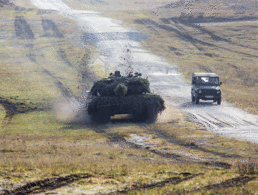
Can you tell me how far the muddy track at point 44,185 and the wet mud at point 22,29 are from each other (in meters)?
50.1

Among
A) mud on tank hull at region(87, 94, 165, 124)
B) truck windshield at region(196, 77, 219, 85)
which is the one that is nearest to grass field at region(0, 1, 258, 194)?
mud on tank hull at region(87, 94, 165, 124)

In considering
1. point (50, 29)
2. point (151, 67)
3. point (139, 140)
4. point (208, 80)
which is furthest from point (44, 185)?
point (50, 29)

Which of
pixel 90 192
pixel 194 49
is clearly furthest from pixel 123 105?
pixel 194 49

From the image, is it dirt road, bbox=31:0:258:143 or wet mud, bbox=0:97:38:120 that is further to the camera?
wet mud, bbox=0:97:38:120

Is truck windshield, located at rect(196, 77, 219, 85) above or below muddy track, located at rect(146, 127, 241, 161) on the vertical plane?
above

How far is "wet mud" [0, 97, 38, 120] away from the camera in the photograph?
85.5ft

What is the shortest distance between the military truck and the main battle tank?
7.16 metres

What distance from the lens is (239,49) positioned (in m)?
51.8

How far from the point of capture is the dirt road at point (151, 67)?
70.2 feet

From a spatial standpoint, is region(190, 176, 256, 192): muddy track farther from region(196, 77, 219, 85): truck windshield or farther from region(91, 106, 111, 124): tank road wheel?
region(196, 77, 219, 85): truck windshield

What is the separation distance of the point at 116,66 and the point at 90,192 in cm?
Result: 3772

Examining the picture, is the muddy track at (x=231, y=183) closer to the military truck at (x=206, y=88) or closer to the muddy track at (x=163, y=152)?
the muddy track at (x=163, y=152)

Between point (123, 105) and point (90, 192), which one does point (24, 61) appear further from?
point (90, 192)

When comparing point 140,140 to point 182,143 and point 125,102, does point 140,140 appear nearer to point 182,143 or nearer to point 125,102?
point 182,143
